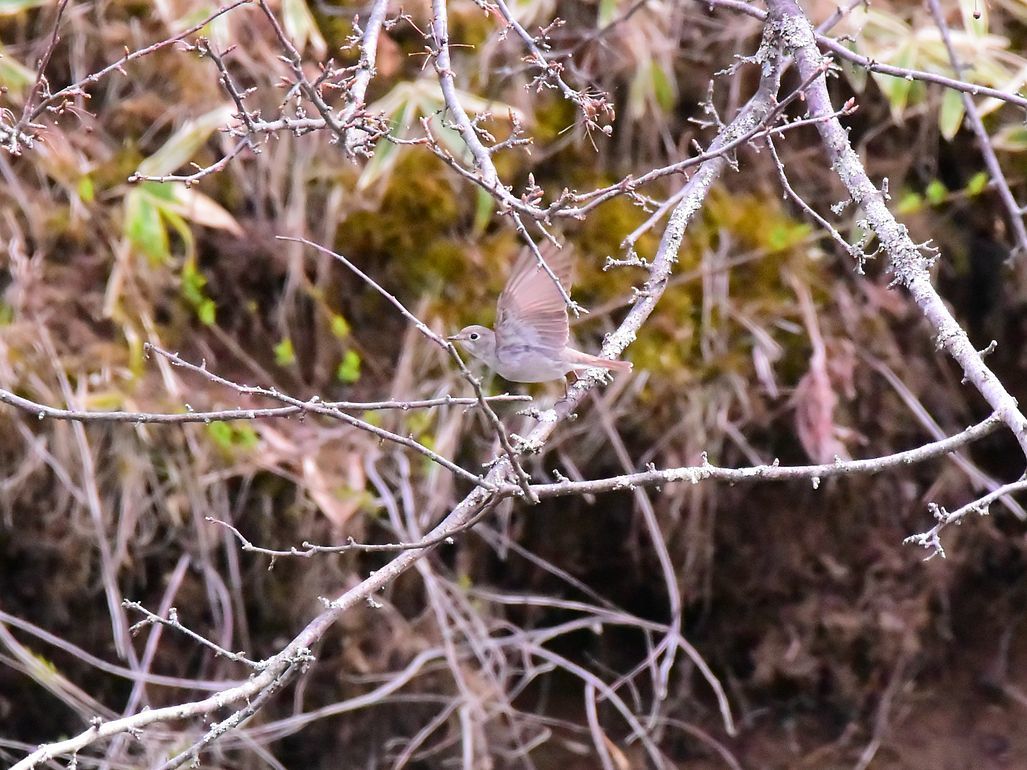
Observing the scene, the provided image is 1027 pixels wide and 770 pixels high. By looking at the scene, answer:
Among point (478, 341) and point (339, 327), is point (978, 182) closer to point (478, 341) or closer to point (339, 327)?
point (478, 341)

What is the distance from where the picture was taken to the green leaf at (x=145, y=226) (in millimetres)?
2834

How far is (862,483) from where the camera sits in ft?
10.8

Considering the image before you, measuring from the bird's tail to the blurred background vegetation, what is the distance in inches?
18.6

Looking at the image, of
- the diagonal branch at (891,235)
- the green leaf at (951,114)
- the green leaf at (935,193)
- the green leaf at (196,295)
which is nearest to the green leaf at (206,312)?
the green leaf at (196,295)

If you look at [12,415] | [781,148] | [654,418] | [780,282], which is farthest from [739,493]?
[12,415]

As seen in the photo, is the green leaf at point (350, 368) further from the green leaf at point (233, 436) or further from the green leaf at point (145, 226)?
the green leaf at point (145, 226)

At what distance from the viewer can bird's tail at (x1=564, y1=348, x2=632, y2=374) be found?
1885mm

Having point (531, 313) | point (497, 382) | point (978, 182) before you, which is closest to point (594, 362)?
point (531, 313)

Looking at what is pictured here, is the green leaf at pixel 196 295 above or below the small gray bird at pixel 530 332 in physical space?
above

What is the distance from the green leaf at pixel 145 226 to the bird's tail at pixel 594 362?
1034 mm

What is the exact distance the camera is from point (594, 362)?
1.90 meters

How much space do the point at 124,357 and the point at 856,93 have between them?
2.03 meters

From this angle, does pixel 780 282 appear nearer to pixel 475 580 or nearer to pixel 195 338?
pixel 475 580

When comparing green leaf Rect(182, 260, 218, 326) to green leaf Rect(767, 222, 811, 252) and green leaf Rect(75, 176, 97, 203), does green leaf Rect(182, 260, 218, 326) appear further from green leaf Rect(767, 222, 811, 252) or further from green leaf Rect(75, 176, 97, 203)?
green leaf Rect(767, 222, 811, 252)
